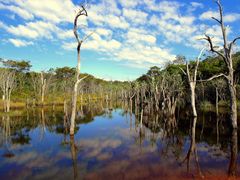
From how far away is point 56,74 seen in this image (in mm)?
97250

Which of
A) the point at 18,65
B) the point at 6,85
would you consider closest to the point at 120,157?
the point at 6,85

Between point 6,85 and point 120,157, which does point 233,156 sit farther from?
point 6,85

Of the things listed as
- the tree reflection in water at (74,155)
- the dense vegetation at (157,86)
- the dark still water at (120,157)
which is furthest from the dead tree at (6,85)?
the tree reflection in water at (74,155)

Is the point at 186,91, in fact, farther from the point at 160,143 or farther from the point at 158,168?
the point at 158,168

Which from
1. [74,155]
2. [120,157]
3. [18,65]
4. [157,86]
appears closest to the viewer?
[120,157]

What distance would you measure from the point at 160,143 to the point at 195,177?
789 cm

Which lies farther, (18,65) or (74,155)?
(18,65)

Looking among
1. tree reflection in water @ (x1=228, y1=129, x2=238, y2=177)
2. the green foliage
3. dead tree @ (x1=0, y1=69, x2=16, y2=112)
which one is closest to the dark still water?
tree reflection in water @ (x1=228, y1=129, x2=238, y2=177)

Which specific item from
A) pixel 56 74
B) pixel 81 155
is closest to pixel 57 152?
pixel 81 155

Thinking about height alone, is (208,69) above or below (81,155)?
above

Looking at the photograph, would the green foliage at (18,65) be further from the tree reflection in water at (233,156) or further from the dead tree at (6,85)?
the tree reflection in water at (233,156)

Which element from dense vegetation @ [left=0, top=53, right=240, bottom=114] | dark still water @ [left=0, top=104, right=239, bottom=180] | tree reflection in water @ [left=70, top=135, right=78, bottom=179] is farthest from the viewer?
dense vegetation @ [left=0, top=53, right=240, bottom=114]

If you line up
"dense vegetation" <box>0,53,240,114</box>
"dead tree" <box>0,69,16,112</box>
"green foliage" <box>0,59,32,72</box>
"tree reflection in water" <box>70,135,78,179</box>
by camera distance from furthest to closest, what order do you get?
1. "green foliage" <box>0,59,32,72</box>
2. "dense vegetation" <box>0,53,240,114</box>
3. "dead tree" <box>0,69,16,112</box>
4. "tree reflection in water" <box>70,135,78,179</box>

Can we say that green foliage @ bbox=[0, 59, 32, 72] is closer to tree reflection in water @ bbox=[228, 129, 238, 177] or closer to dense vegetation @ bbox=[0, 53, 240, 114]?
dense vegetation @ bbox=[0, 53, 240, 114]
